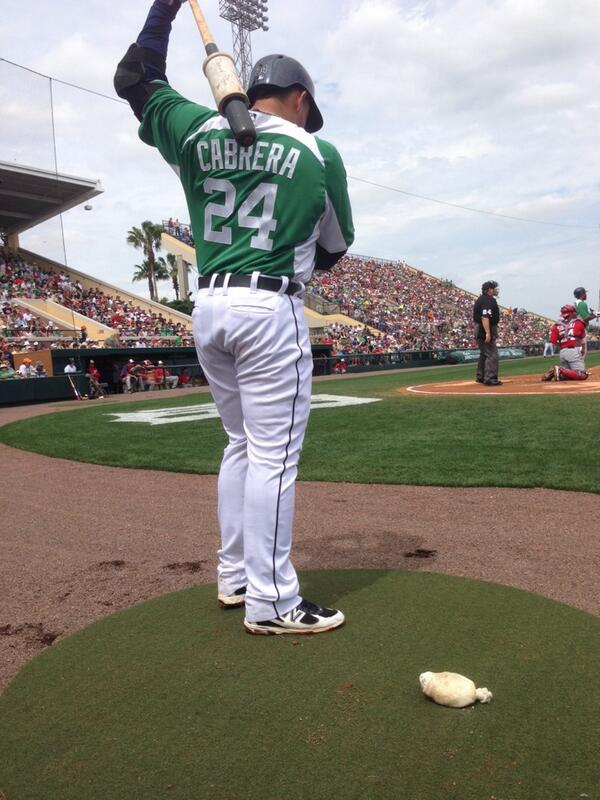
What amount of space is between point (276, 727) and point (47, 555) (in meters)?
2.50

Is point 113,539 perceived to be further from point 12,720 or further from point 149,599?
point 12,720

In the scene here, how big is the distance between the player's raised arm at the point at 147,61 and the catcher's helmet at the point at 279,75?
1.37 feet

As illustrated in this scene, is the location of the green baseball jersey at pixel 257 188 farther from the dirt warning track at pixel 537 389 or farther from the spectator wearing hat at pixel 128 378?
the spectator wearing hat at pixel 128 378

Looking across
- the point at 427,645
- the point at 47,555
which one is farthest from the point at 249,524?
the point at 47,555

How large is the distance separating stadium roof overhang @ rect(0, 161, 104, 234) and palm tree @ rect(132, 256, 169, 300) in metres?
20.3

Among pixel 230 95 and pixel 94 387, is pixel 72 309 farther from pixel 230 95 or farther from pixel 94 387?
pixel 230 95

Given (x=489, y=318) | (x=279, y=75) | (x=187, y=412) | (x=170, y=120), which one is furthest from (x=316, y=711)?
(x=489, y=318)

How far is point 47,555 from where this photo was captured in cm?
378

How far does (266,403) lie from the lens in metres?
2.41

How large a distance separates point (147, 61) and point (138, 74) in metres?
0.07

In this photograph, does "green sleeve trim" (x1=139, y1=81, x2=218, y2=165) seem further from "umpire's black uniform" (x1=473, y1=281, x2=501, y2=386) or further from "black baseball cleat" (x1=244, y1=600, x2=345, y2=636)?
"umpire's black uniform" (x1=473, y1=281, x2=501, y2=386)

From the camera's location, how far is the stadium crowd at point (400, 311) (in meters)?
40.4

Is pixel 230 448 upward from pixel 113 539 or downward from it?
upward

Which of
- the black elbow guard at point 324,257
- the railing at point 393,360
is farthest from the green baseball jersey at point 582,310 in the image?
the railing at point 393,360
